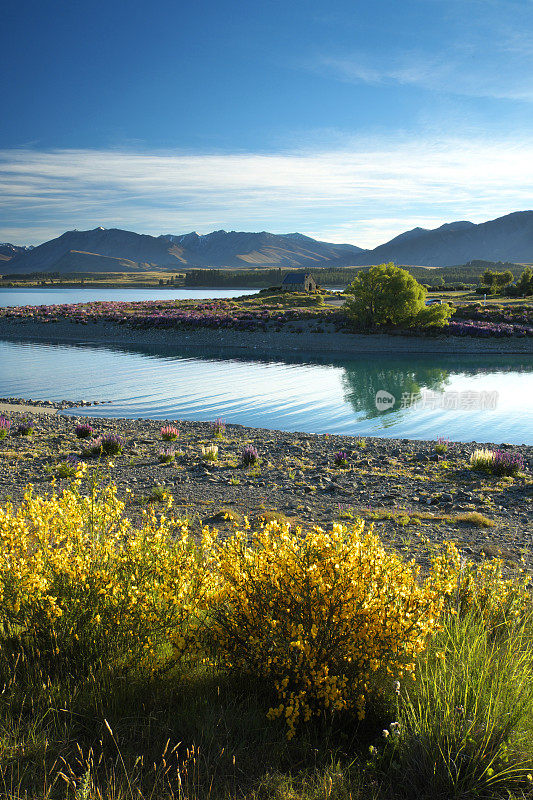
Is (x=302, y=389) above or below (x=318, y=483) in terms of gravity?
above

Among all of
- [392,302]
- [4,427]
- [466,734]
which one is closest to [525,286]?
[392,302]

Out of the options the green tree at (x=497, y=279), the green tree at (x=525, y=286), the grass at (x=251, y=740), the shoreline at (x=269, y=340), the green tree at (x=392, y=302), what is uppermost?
the green tree at (x=497, y=279)

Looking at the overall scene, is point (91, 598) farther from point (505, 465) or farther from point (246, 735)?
point (505, 465)

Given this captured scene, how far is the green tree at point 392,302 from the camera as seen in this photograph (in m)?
57.8

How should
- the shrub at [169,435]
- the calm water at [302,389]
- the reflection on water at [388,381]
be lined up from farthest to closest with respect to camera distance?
the reflection on water at [388,381], the calm water at [302,389], the shrub at [169,435]

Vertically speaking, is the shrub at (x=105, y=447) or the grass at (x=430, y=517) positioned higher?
the shrub at (x=105, y=447)

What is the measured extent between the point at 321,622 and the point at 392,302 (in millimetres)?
57111

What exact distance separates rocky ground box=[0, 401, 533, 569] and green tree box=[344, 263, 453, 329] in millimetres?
40883

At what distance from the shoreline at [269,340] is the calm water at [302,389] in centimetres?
362

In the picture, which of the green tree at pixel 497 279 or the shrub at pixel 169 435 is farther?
the green tree at pixel 497 279

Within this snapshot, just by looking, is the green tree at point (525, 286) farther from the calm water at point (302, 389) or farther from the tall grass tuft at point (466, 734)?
the tall grass tuft at point (466, 734)

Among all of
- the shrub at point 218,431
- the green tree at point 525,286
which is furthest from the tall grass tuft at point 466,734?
the green tree at point 525,286

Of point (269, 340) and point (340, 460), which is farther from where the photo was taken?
point (269, 340)

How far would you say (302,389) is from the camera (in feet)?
119
